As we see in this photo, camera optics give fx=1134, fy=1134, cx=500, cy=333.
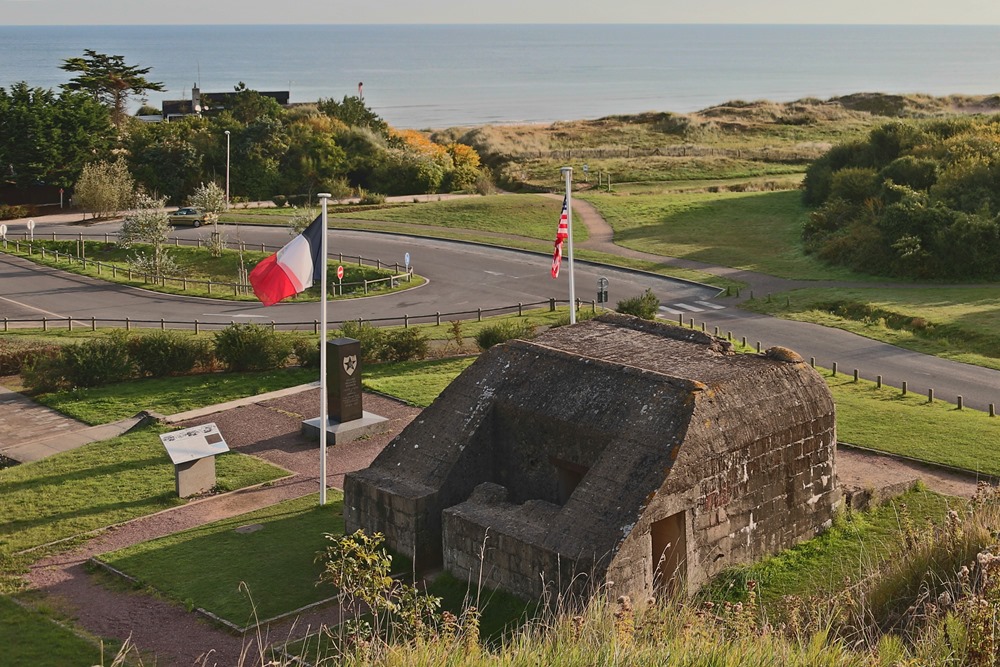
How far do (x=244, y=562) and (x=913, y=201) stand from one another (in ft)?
121

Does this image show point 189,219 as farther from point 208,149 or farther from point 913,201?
point 913,201

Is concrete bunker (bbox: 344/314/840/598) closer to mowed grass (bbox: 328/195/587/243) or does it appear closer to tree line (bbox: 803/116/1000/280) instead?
tree line (bbox: 803/116/1000/280)

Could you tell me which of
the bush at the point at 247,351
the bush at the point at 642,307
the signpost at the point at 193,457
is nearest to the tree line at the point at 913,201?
the bush at the point at 642,307

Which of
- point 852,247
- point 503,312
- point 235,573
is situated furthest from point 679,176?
point 235,573

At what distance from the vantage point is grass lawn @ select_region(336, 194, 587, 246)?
58344 millimetres

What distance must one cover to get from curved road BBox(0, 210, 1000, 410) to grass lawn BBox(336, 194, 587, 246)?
4437 millimetres

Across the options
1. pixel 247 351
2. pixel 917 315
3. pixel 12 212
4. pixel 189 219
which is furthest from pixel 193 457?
pixel 12 212

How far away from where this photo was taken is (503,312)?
133ft

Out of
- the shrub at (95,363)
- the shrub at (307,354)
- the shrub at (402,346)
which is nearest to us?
the shrub at (95,363)

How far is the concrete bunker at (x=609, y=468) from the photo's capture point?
1568 cm

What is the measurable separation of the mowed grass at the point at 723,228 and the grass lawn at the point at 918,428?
1841cm

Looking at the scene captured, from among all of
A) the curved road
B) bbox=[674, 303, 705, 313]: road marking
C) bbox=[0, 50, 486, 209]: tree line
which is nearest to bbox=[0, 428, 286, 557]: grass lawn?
the curved road

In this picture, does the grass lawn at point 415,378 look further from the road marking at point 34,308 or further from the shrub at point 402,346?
the road marking at point 34,308

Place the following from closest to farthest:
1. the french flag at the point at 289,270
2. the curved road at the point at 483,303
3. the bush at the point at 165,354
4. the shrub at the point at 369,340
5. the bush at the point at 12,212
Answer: the french flag at the point at 289,270 < the bush at the point at 165,354 < the curved road at the point at 483,303 < the shrub at the point at 369,340 < the bush at the point at 12,212
